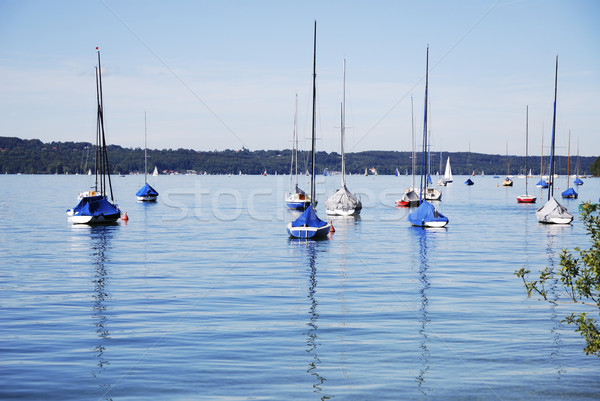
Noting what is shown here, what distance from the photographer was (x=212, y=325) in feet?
77.3

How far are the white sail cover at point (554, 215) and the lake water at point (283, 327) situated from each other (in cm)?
2264

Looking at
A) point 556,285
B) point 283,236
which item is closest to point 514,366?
point 556,285

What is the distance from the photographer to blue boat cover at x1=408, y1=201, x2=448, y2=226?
Result: 65.4 meters

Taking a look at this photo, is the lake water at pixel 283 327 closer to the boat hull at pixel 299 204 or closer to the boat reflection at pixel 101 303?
the boat reflection at pixel 101 303

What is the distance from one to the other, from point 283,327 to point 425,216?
147ft

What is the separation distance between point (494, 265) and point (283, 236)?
78.4 ft

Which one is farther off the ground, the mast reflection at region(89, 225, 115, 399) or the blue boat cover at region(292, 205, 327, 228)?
the blue boat cover at region(292, 205, 327, 228)

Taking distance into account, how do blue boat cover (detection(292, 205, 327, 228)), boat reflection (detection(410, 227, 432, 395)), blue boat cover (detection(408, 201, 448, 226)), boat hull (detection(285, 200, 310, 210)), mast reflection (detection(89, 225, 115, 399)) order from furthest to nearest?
boat hull (detection(285, 200, 310, 210)) < blue boat cover (detection(408, 201, 448, 226)) < blue boat cover (detection(292, 205, 327, 228)) < mast reflection (detection(89, 225, 115, 399)) < boat reflection (detection(410, 227, 432, 395))

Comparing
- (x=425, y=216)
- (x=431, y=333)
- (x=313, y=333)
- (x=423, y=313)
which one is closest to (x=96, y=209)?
(x=425, y=216)

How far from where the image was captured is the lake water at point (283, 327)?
16.8 meters

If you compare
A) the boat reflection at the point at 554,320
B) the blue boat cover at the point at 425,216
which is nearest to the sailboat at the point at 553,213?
the blue boat cover at the point at 425,216

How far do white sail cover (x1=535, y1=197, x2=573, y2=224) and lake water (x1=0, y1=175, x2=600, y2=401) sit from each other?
2264 cm

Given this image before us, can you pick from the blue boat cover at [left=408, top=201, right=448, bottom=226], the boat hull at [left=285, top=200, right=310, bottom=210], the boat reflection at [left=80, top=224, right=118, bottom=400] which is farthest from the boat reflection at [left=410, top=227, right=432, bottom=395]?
the boat hull at [left=285, top=200, right=310, bottom=210]

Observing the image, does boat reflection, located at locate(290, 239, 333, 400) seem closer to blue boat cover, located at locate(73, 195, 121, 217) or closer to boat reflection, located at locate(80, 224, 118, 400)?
boat reflection, located at locate(80, 224, 118, 400)
